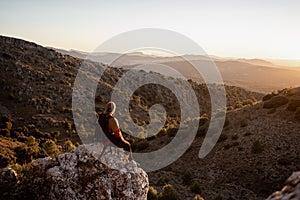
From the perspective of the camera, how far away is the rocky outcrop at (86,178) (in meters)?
10.5

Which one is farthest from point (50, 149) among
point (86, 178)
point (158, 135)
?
point (86, 178)

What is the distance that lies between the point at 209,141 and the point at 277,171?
9.66 meters

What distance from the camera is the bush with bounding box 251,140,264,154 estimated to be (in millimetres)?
27812

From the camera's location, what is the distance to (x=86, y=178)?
34.8 ft

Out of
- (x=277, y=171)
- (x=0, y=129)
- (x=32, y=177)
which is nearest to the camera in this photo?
(x=32, y=177)

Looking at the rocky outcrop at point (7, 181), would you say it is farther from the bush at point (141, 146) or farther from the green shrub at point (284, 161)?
the bush at point (141, 146)

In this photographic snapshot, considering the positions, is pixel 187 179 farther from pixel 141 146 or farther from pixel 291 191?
pixel 291 191

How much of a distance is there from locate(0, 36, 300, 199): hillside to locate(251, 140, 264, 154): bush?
0.09m

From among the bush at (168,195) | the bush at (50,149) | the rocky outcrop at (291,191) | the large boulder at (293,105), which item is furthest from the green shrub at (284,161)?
the rocky outcrop at (291,191)

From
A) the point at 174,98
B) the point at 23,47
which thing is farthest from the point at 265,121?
the point at 23,47

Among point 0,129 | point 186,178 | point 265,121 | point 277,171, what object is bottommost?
point 0,129

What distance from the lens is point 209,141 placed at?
33.5 m

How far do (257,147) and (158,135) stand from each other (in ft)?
57.1

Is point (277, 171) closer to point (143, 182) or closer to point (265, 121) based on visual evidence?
point (265, 121)
